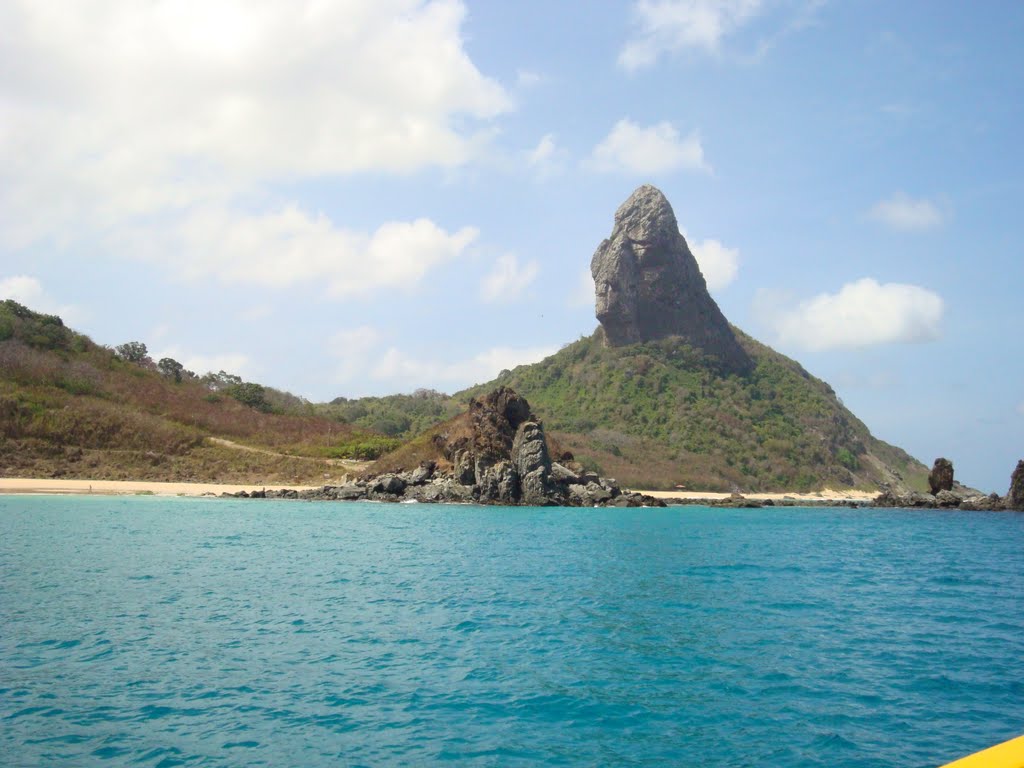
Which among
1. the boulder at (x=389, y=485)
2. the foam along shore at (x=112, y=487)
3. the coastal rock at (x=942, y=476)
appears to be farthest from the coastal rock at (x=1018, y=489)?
the foam along shore at (x=112, y=487)

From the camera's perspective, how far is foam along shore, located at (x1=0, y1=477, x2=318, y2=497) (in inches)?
2419

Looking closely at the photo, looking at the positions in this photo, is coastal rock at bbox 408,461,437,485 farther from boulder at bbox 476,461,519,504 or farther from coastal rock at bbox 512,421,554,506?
coastal rock at bbox 512,421,554,506

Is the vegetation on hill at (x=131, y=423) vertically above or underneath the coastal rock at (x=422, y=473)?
above

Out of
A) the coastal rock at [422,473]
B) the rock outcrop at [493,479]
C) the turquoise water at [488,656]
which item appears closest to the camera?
the turquoise water at [488,656]

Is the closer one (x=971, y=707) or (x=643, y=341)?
(x=971, y=707)

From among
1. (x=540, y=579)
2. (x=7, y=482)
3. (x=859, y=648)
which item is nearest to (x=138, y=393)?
(x=7, y=482)

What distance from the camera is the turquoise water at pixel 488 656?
11.4 meters

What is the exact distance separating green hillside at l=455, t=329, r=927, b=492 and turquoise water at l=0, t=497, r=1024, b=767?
84670 millimetres

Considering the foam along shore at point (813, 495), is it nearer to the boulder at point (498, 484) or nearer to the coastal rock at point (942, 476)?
the coastal rock at point (942, 476)

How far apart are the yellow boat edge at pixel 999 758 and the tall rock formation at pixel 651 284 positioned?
148621 mm

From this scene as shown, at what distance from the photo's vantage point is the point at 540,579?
27391 millimetres

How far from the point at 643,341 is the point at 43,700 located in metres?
147

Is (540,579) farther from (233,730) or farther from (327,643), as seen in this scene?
(233,730)

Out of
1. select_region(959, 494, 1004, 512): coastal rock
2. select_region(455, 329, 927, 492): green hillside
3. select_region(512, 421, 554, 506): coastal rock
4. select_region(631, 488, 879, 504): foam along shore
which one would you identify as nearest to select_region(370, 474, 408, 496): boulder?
select_region(512, 421, 554, 506): coastal rock
